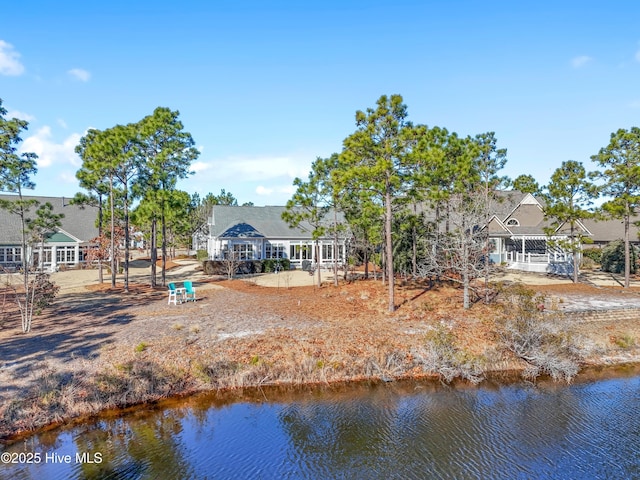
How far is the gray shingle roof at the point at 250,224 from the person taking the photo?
33938mm

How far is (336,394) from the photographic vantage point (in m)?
11.6

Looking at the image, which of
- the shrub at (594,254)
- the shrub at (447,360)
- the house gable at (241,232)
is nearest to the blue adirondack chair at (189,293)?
the shrub at (447,360)

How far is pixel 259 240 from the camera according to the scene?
3425 centimetres

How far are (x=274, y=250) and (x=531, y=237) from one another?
20915mm

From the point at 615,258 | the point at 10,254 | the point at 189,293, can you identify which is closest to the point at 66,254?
the point at 10,254

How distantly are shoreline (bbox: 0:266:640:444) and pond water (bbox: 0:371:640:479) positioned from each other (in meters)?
0.72

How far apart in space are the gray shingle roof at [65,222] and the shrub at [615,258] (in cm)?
4019

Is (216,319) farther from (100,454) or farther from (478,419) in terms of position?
(478,419)

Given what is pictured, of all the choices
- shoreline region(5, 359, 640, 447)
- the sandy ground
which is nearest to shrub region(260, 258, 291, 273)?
the sandy ground

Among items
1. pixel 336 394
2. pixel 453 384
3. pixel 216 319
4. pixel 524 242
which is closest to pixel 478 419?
pixel 453 384

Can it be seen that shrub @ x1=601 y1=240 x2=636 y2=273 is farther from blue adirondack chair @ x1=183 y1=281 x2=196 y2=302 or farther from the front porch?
blue adirondack chair @ x1=183 y1=281 x2=196 y2=302

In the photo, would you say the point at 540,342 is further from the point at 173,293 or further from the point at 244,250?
the point at 244,250

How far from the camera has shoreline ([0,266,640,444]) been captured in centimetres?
1062

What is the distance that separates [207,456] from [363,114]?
13170 mm
